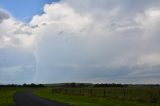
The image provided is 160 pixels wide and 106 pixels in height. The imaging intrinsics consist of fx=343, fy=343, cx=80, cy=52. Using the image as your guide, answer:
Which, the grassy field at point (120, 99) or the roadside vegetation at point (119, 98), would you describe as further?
the roadside vegetation at point (119, 98)

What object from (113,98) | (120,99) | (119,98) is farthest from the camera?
(113,98)

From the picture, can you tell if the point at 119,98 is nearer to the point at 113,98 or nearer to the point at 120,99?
the point at 120,99

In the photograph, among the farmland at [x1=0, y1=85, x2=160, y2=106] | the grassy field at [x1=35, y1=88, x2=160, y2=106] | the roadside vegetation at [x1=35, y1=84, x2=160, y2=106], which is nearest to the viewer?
the grassy field at [x1=35, y1=88, x2=160, y2=106]

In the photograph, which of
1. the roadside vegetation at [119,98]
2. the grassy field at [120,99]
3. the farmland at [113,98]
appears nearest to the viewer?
the grassy field at [120,99]

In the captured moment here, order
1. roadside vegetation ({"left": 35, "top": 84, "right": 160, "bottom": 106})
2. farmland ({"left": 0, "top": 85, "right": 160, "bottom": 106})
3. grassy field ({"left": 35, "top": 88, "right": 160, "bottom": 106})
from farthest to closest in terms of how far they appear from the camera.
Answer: farmland ({"left": 0, "top": 85, "right": 160, "bottom": 106}) → roadside vegetation ({"left": 35, "top": 84, "right": 160, "bottom": 106}) → grassy field ({"left": 35, "top": 88, "right": 160, "bottom": 106})

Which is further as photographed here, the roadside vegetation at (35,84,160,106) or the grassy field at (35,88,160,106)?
the roadside vegetation at (35,84,160,106)

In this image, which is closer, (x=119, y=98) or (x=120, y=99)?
(x=120, y=99)

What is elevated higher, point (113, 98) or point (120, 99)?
point (113, 98)

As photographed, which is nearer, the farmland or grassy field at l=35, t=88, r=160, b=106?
grassy field at l=35, t=88, r=160, b=106

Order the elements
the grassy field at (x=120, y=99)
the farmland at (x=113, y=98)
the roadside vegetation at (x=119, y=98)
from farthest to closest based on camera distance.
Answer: the farmland at (x=113, y=98) < the roadside vegetation at (x=119, y=98) < the grassy field at (x=120, y=99)

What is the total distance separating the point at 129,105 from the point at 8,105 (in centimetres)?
1274

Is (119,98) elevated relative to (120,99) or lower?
elevated

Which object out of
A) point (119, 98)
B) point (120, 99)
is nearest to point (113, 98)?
point (119, 98)

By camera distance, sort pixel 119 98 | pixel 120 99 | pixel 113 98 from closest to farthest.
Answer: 1. pixel 120 99
2. pixel 119 98
3. pixel 113 98
